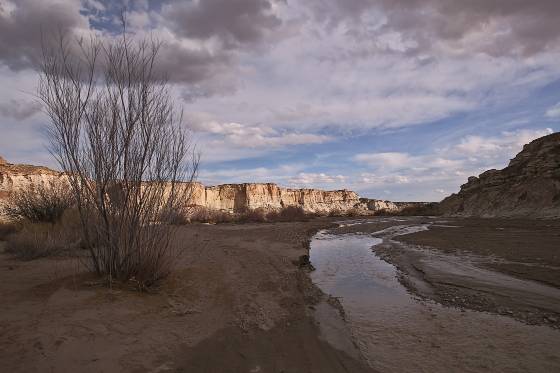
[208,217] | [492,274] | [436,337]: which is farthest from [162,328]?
[208,217]

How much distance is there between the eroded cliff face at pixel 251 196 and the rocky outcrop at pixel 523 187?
2589 centimetres

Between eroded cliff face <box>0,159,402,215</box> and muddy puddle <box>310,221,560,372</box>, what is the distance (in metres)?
33.8

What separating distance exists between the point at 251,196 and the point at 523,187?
47931 mm

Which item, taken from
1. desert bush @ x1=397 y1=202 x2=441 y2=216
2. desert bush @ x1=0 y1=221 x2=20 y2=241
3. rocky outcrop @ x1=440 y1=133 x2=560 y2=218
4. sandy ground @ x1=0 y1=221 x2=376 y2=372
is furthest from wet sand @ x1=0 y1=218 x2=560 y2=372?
desert bush @ x1=397 y1=202 x2=441 y2=216

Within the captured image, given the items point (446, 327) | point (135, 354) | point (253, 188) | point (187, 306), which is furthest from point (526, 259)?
point (253, 188)

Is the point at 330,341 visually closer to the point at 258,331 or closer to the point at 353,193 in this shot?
the point at 258,331

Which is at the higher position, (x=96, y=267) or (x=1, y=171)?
(x=1, y=171)

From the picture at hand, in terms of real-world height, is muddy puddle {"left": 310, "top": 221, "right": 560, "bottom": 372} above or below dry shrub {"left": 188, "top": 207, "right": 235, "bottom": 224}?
below

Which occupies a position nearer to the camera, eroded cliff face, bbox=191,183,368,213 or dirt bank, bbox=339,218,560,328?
dirt bank, bbox=339,218,560,328

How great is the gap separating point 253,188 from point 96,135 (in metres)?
65.6

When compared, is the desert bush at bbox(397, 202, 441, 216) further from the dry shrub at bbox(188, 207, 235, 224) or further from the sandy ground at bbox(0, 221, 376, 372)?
the sandy ground at bbox(0, 221, 376, 372)

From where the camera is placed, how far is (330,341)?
479cm

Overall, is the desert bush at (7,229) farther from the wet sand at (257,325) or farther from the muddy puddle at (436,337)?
the muddy puddle at (436,337)

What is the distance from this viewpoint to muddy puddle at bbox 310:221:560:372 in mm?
4117
